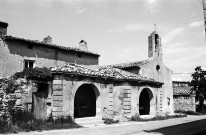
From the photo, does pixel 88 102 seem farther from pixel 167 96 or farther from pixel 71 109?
A: pixel 167 96

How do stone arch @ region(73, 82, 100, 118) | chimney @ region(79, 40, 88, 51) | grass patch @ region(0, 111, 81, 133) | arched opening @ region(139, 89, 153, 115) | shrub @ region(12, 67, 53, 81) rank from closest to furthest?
Result: grass patch @ region(0, 111, 81, 133) → shrub @ region(12, 67, 53, 81) → stone arch @ region(73, 82, 100, 118) → arched opening @ region(139, 89, 153, 115) → chimney @ region(79, 40, 88, 51)

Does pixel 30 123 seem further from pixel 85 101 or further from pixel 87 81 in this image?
pixel 85 101

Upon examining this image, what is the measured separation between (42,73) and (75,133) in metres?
4.58

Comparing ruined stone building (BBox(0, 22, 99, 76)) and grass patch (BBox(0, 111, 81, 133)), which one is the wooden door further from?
ruined stone building (BBox(0, 22, 99, 76))

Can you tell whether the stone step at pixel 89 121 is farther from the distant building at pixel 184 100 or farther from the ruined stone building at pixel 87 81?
the distant building at pixel 184 100

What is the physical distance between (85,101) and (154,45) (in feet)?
34.0

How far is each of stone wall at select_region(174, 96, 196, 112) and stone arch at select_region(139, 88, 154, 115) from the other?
10.2 metres

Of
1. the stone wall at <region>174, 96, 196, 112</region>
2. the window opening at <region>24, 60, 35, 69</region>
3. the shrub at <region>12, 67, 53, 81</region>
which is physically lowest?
the stone wall at <region>174, 96, 196, 112</region>

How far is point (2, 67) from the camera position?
16.4 metres

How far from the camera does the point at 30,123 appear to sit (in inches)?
435

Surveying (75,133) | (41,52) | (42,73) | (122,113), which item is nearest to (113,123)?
(122,113)

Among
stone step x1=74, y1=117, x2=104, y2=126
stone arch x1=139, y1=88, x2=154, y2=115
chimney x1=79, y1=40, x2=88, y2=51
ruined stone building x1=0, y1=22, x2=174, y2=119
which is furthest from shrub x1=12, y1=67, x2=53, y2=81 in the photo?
chimney x1=79, y1=40, x2=88, y2=51

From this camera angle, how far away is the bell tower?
22375 mm

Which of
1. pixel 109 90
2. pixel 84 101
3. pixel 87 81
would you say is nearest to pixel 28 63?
pixel 84 101
